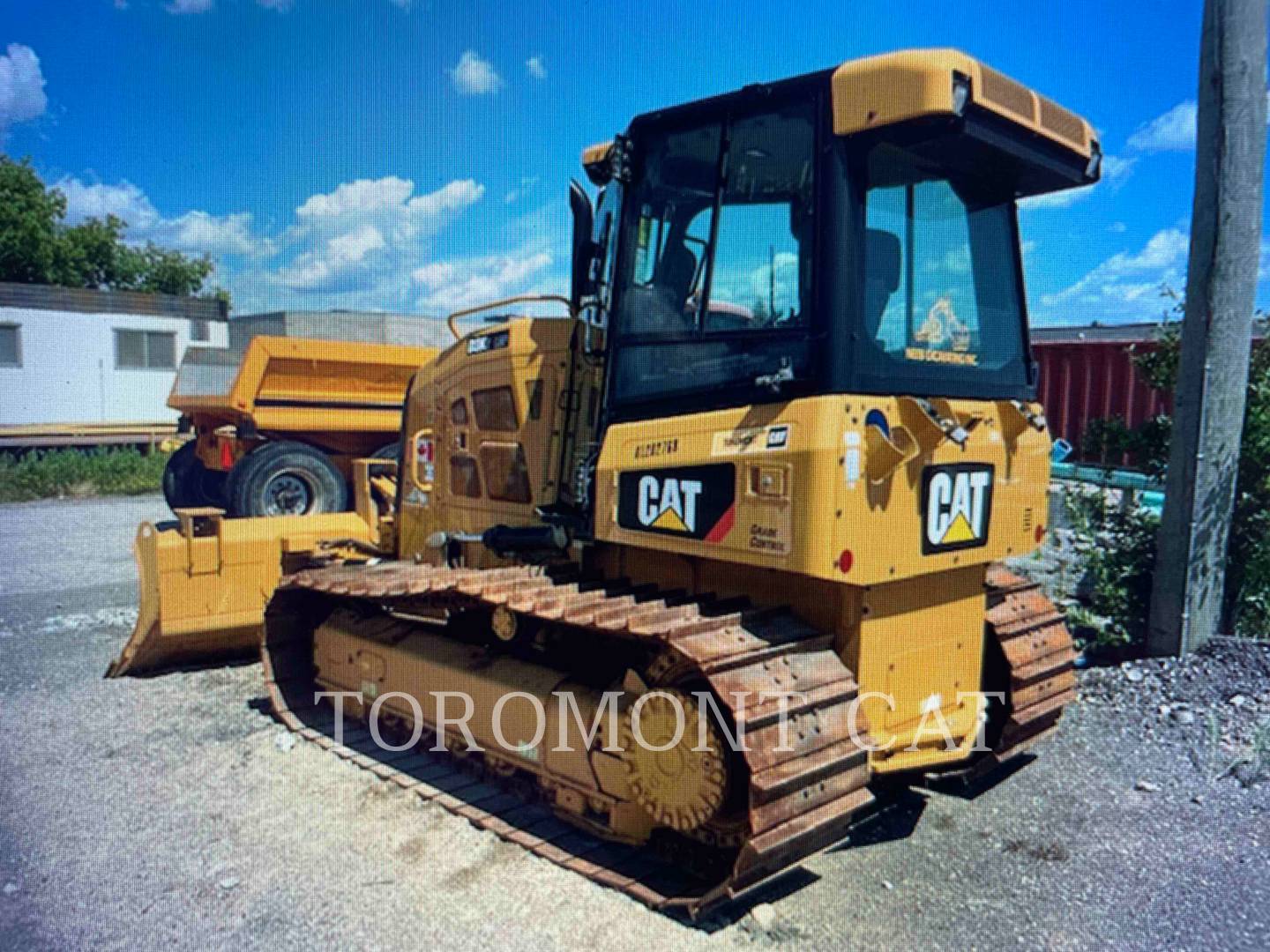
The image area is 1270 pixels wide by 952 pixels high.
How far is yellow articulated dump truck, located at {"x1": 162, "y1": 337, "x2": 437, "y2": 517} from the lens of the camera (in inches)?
422

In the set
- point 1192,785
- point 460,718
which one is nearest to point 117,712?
point 460,718

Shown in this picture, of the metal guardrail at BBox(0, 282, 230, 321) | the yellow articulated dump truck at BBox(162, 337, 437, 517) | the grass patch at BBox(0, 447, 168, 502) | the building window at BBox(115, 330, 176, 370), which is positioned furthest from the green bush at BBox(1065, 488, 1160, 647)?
the metal guardrail at BBox(0, 282, 230, 321)

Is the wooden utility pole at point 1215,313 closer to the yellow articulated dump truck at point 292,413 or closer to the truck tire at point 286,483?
the yellow articulated dump truck at point 292,413

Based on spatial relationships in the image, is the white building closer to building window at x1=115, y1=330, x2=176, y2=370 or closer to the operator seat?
building window at x1=115, y1=330, x2=176, y2=370

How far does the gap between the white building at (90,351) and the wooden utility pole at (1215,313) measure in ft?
65.6

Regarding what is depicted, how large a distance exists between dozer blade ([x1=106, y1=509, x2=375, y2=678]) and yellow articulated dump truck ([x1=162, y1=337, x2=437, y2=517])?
4.41m

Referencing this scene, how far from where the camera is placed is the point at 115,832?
13.1ft

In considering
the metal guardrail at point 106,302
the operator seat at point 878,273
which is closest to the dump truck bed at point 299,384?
the operator seat at point 878,273

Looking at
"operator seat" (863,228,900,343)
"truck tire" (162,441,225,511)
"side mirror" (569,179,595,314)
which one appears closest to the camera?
"operator seat" (863,228,900,343)

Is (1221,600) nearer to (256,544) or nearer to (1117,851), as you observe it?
(1117,851)

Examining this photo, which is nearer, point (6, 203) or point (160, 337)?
point (160, 337)

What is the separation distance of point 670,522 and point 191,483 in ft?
35.6

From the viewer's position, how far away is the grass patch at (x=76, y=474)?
54.6 ft

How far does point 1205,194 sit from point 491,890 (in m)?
5.43
